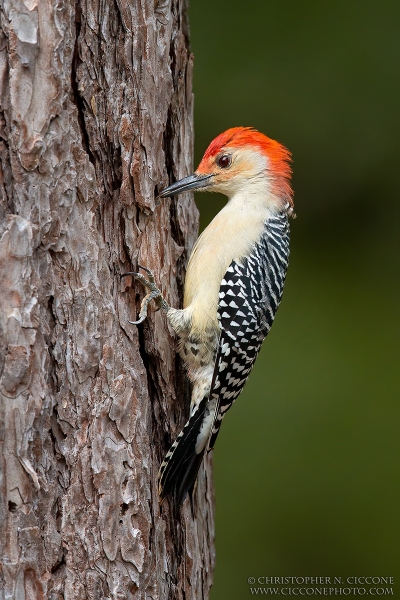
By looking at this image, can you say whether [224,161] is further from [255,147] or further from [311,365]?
[311,365]

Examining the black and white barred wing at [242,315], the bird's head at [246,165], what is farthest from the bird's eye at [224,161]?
the black and white barred wing at [242,315]

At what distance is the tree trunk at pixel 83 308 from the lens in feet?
7.32

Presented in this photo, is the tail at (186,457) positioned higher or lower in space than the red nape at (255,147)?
lower

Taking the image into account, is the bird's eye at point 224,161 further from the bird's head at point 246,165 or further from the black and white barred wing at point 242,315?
the black and white barred wing at point 242,315

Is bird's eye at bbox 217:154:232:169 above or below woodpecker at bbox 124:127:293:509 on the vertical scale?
above

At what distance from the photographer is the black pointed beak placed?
9.33 feet

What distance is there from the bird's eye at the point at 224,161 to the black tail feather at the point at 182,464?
1164mm

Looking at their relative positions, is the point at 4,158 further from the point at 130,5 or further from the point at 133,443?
the point at 133,443

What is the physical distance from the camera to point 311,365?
455 centimetres

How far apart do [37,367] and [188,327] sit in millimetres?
866

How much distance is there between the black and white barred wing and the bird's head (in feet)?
0.97

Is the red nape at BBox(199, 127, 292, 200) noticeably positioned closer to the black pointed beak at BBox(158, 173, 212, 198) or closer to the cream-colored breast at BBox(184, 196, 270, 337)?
the black pointed beak at BBox(158, 173, 212, 198)

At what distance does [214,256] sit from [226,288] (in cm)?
15

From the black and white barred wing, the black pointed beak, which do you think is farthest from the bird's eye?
the black and white barred wing
